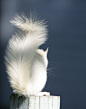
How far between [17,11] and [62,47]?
86cm

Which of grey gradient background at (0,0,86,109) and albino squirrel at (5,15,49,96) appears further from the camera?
grey gradient background at (0,0,86,109)

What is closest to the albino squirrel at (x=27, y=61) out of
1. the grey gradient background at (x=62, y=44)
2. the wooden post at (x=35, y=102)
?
the wooden post at (x=35, y=102)

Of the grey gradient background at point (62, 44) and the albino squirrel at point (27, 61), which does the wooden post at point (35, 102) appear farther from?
the grey gradient background at point (62, 44)

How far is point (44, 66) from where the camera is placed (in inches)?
89.1

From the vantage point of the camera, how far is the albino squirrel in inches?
87.3

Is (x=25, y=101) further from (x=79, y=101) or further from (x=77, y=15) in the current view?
(x=77, y=15)

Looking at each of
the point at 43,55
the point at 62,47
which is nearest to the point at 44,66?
the point at 43,55

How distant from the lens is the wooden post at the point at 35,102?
2174 mm

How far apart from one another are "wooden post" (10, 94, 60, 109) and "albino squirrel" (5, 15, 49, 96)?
0.05m

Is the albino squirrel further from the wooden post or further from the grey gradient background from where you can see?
the grey gradient background

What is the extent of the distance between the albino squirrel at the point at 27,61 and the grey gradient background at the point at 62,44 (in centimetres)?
161

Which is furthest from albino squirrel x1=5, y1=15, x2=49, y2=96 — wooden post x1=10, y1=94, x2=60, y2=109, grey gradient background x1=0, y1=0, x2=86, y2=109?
grey gradient background x1=0, y1=0, x2=86, y2=109

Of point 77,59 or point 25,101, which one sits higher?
point 77,59

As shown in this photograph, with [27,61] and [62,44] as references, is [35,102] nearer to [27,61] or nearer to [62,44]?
[27,61]
